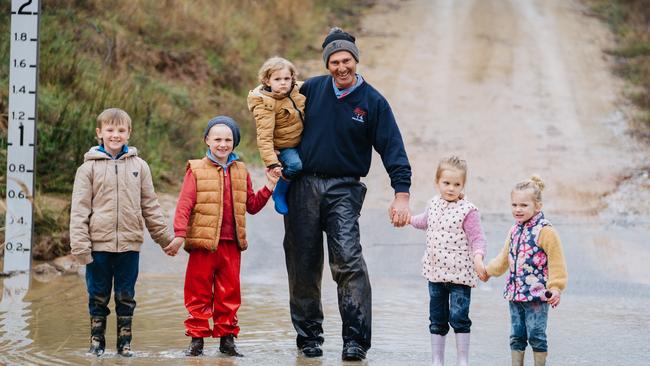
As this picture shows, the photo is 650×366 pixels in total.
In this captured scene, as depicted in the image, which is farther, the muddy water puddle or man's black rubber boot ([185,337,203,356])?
the muddy water puddle

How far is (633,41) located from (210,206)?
15718mm

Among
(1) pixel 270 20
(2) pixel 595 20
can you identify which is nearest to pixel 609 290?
(1) pixel 270 20

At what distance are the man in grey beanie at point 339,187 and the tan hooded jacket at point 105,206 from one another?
96 cm

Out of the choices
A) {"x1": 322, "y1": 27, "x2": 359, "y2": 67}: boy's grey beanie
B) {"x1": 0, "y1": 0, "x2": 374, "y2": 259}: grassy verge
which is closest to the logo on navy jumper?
{"x1": 322, "y1": 27, "x2": 359, "y2": 67}: boy's grey beanie

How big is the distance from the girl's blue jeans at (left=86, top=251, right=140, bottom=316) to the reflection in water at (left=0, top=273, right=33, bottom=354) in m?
0.57

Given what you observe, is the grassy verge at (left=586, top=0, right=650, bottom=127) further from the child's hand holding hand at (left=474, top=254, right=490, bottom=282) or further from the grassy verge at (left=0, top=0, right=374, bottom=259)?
the child's hand holding hand at (left=474, top=254, right=490, bottom=282)

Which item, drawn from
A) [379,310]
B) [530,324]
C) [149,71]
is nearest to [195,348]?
[530,324]

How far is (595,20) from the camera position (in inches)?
899

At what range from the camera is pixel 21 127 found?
9469 millimetres

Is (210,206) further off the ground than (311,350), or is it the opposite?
(210,206)

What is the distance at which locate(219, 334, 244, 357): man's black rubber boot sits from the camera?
667cm

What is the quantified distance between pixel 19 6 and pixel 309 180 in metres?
4.03

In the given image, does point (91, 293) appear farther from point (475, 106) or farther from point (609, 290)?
point (475, 106)

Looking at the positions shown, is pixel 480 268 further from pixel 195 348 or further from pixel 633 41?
pixel 633 41
